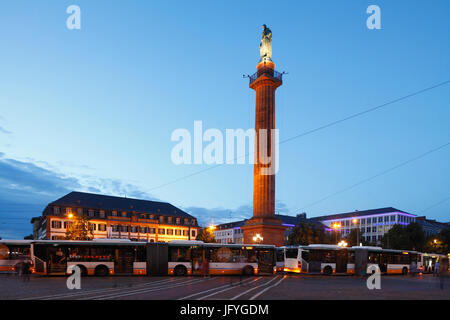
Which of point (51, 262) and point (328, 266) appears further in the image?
point (328, 266)

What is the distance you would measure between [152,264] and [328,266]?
1632 cm

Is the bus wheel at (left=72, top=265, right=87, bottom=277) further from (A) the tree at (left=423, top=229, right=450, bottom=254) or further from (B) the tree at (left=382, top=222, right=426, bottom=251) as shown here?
(A) the tree at (left=423, top=229, right=450, bottom=254)

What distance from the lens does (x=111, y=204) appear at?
90.4 meters

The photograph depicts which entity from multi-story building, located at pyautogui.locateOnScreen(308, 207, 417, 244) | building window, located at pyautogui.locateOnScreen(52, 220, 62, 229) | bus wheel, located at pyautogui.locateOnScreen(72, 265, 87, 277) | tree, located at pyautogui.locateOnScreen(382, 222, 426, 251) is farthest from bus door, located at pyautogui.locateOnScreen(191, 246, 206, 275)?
multi-story building, located at pyautogui.locateOnScreen(308, 207, 417, 244)

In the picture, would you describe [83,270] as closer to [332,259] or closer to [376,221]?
[332,259]

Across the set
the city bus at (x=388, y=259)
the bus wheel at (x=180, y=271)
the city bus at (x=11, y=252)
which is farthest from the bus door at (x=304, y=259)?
the city bus at (x=11, y=252)

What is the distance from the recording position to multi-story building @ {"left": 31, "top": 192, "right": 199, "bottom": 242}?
80.9 metres

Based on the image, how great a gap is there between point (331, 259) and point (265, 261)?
22.5 ft

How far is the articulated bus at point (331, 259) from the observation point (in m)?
38.4

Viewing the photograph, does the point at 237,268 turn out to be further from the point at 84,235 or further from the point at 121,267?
the point at 84,235

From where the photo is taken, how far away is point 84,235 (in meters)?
65.3

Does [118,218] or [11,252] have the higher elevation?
[11,252]

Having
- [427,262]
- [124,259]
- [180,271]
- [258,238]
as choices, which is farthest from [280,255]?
[427,262]
